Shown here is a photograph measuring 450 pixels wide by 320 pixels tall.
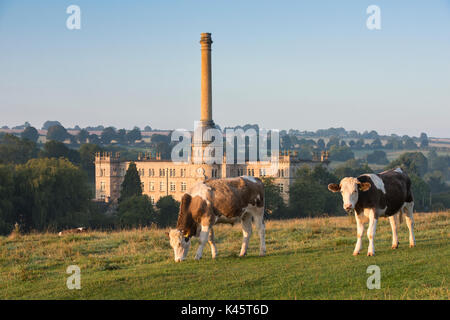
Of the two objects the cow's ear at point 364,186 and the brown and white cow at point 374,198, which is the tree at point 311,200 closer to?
the brown and white cow at point 374,198

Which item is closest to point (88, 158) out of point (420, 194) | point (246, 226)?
point (420, 194)

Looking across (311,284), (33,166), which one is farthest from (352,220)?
(33,166)

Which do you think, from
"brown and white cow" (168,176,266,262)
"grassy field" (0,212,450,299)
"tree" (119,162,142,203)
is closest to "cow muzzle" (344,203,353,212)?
"grassy field" (0,212,450,299)

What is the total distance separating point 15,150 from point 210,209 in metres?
157

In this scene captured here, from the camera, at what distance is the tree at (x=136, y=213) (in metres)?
100

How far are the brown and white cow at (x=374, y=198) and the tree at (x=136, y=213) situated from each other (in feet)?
267

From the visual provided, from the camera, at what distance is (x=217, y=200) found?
17.4 m

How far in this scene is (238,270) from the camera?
15281 mm

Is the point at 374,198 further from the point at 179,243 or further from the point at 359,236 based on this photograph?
the point at 179,243

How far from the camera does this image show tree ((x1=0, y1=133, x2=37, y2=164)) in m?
161

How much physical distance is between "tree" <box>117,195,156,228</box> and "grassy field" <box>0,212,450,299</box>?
77.3 metres

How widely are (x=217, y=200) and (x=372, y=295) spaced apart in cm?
591

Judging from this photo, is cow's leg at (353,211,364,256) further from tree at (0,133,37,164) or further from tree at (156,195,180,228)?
tree at (0,133,37,164)

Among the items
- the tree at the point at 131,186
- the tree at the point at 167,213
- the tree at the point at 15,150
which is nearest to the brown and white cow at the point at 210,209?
the tree at the point at 167,213
